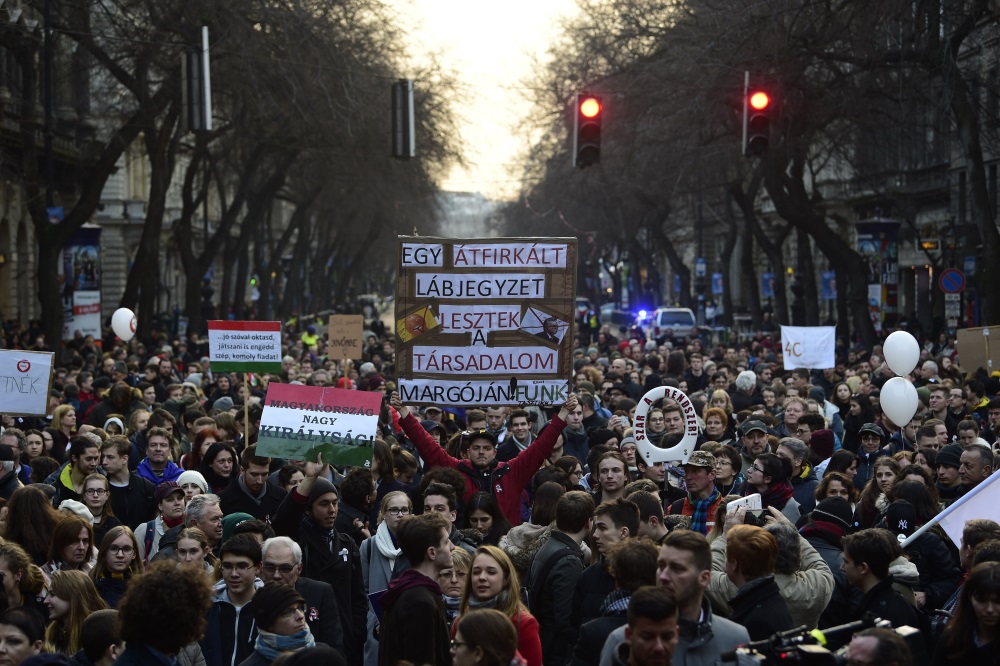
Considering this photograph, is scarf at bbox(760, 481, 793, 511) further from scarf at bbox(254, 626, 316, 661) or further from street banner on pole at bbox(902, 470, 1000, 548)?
scarf at bbox(254, 626, 316, 661)

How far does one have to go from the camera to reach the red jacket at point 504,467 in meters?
9.80

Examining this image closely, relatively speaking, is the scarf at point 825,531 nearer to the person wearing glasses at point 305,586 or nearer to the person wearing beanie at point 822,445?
the person wearing glasses at point 305,586

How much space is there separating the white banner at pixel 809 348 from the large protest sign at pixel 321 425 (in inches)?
465

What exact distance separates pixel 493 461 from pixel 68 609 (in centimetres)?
404

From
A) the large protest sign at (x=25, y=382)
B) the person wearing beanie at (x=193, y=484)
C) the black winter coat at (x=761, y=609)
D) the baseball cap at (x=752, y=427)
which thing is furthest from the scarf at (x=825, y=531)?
the large protest sign at (x=25, y=382)

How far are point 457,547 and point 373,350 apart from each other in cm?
2471

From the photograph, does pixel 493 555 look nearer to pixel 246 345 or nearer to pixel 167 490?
pixel 167 490

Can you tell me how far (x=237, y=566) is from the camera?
6863 mm

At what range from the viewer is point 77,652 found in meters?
6.32

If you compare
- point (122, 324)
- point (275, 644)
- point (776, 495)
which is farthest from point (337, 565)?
point (122, 324)

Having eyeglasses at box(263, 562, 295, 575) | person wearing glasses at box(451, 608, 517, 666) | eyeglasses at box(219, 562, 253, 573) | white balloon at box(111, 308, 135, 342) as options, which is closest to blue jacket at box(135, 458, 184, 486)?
eyeglasses at box(219, 562, 253, 573)

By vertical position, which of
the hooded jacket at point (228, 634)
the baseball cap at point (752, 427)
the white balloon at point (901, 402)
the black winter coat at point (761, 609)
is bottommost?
the hooded jacket at point (228, 634)

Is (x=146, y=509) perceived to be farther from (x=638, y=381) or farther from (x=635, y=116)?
(x=635, y=116)

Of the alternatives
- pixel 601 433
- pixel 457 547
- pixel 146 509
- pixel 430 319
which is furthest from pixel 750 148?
pixel 457 547
